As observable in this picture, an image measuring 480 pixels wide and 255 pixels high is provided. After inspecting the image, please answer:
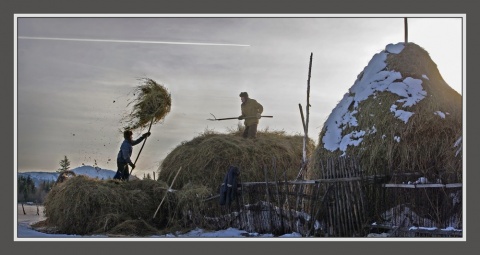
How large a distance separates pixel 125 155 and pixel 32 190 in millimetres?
2207

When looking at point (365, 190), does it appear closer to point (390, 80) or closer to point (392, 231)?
point (392, 231)

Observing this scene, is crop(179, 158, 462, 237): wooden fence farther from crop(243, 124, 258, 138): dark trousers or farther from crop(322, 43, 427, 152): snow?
crop(243, 124, 258, 138): dark trousers

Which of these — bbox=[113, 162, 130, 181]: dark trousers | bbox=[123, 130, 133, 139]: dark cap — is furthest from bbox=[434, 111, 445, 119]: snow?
bbox=[113, 162, 130, 181]: dark trousers

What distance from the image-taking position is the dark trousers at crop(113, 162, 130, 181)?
15891 mm

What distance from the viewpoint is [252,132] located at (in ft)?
55.4

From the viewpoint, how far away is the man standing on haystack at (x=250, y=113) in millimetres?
16531

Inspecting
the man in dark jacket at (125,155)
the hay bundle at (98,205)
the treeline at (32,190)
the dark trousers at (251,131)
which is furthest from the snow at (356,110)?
the dark trousers at (251,131)

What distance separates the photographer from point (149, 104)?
1579 centimetres

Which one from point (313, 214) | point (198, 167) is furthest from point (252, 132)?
point (313, 214)

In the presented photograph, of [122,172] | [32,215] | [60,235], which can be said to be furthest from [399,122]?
[32,215]

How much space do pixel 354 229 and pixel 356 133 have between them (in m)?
1.92

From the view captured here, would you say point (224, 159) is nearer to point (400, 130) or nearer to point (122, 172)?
point (122, 172)

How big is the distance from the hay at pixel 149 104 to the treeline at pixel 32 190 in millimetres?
2180

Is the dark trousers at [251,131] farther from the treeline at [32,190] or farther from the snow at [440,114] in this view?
the snow at [440,114]
